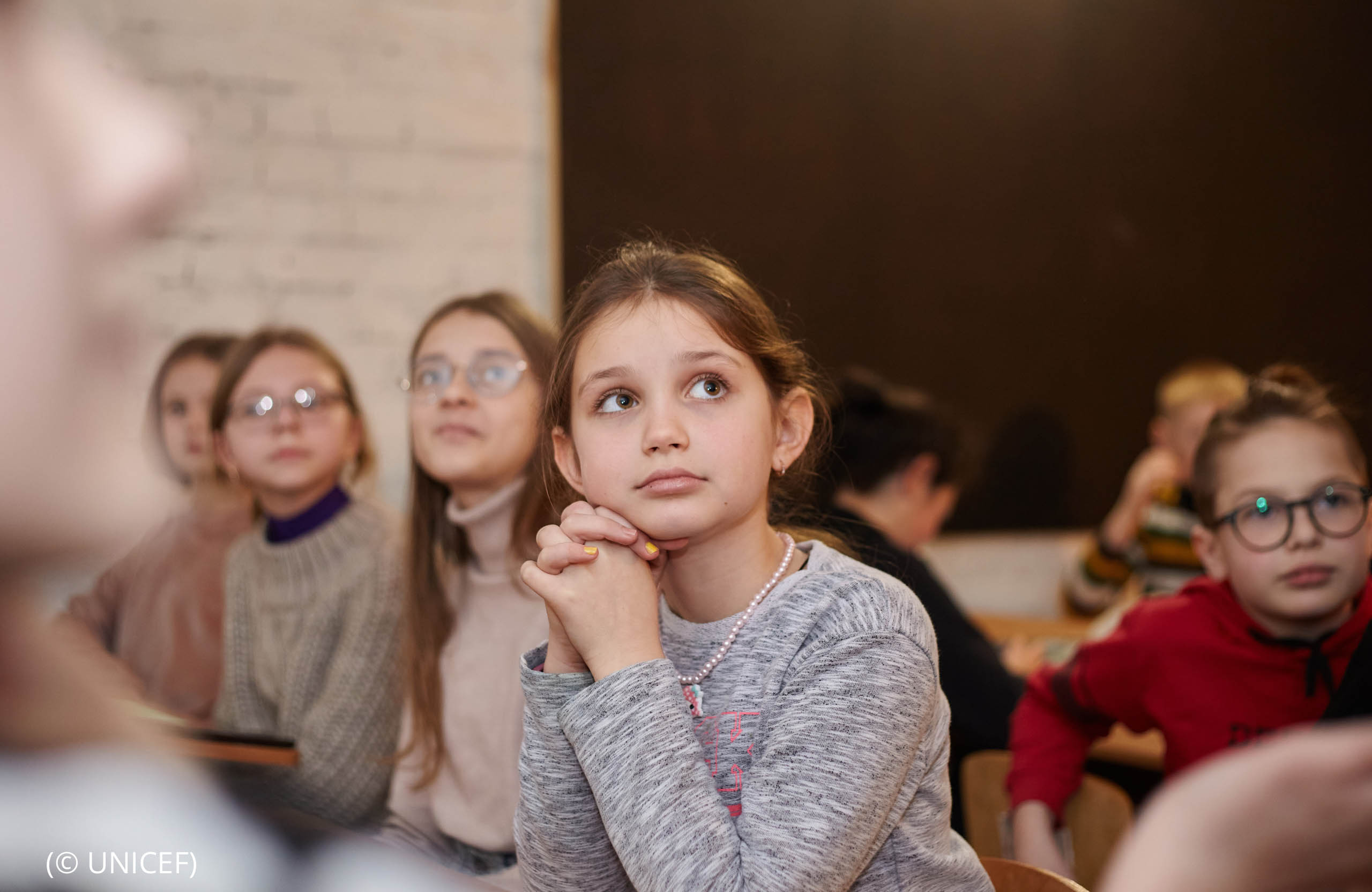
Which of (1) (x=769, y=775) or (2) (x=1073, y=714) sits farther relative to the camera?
(2) (x=1073, y=714)

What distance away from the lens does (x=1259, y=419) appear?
1.29 m

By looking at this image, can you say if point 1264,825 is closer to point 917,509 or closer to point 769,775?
point 769,775

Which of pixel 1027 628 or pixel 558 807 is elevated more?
pixel 558 807

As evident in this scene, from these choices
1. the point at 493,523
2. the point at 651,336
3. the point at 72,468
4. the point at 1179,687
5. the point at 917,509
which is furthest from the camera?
the point at 917,509

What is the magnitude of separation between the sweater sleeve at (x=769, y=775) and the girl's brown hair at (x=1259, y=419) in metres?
0.72

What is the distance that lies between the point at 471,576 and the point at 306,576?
1.22 ft

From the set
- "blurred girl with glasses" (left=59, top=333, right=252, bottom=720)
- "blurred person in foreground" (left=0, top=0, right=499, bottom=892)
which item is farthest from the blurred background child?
"blurred person in foreground" (left=0, top=0, right=499, bottom=892)

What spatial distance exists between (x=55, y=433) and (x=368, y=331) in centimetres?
252

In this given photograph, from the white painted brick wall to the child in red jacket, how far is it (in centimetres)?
175

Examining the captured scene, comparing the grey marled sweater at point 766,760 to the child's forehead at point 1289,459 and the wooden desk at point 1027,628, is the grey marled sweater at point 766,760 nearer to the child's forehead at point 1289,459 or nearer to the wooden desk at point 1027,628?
the child's forehead at point 1289,459

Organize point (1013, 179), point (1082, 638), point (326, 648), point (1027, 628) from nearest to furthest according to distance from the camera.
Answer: point (326, 648) → point (1082, 638) → point (1027, 628) → point (1013, 179)

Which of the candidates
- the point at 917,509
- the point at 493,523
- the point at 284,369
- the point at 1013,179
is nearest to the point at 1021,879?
the point at 493,523

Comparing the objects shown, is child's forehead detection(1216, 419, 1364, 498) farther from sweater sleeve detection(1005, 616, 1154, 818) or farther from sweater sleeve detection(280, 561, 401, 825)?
sweater sleeve detection(280, 561, 401, 825)

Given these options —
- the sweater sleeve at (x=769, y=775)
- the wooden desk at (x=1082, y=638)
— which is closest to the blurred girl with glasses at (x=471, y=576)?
the sweater sleeve at (x=769, y=775)
